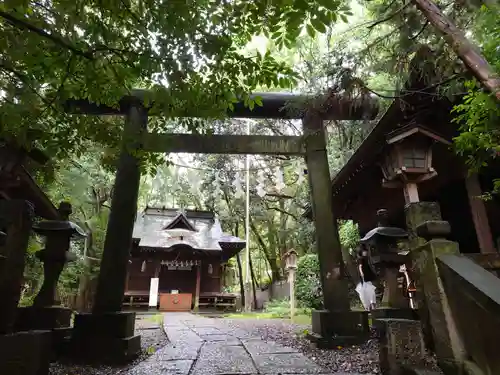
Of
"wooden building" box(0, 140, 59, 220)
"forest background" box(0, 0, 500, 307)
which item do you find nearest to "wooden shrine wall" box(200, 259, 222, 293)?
"wooden building" box(0, 140, 59, 220)

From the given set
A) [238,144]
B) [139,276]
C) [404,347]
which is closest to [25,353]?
[404,347]

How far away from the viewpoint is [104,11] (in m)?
2.98

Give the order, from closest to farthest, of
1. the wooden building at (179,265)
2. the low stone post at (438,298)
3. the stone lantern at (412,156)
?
the low stone post at (438,298) < the stone lantern at (412,156) < the wooden building at (179,265)

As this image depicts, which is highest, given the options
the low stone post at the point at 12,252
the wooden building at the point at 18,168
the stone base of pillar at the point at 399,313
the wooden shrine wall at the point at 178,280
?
the wooden building at the point at 18,168

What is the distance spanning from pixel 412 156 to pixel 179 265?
56.1ft

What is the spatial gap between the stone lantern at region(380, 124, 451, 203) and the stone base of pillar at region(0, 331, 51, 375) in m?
4.84

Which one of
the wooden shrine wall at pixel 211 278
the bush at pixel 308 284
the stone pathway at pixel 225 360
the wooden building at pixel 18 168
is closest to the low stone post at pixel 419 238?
the stone pathway at pixel 225 360

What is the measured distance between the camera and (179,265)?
65.9 feet

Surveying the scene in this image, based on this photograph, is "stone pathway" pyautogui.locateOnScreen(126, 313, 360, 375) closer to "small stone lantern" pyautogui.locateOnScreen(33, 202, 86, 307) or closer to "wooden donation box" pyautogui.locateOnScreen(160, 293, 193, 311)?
"small stone lantern" pyautogui.locateOnScreen(33, 202, 86, 307)

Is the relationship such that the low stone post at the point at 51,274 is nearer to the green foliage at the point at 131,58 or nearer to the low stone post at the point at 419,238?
the green foliage at the point at 131,58

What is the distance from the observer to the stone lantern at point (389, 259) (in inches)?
187

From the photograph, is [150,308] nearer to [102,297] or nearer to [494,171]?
[102,297]

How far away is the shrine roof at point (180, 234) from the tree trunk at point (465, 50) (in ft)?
57.4

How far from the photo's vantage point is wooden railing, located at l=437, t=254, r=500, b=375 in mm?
2398
